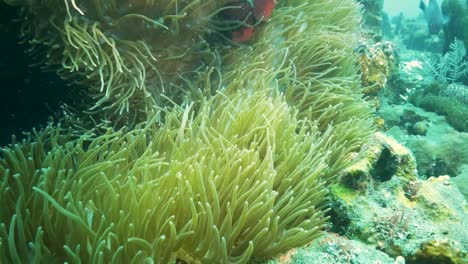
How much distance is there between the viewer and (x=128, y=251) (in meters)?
2.01

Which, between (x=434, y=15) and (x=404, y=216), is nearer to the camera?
(x=404, y=216)

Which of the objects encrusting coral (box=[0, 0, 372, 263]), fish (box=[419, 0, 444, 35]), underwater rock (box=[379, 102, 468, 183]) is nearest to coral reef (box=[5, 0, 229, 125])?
encrusting coral (box=[0, 0, 372, 263])

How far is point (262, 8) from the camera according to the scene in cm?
368

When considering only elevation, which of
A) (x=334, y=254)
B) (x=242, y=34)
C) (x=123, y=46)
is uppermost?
(x=123, y=46)

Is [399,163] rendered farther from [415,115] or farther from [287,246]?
[415,115]

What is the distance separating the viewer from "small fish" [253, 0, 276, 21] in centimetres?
365

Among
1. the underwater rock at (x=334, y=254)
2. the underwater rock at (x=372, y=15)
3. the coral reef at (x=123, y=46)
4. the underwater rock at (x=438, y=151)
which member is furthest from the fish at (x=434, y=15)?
the underwater rock at (x=334, y=254)

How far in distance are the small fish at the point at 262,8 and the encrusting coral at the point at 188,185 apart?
1.47 feet

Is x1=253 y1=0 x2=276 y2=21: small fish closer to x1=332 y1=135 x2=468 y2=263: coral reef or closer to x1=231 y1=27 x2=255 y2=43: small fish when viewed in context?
x1=231 y1=27 x2=255 y2=43: small fish

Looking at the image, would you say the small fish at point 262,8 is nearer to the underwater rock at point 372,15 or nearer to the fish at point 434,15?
the underwater rock at point 372,15

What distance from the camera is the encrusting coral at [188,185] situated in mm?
2021

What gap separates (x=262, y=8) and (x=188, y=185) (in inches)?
84.4

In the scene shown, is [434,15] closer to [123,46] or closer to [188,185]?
[123,46]

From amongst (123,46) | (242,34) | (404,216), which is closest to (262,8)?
(242,34)
